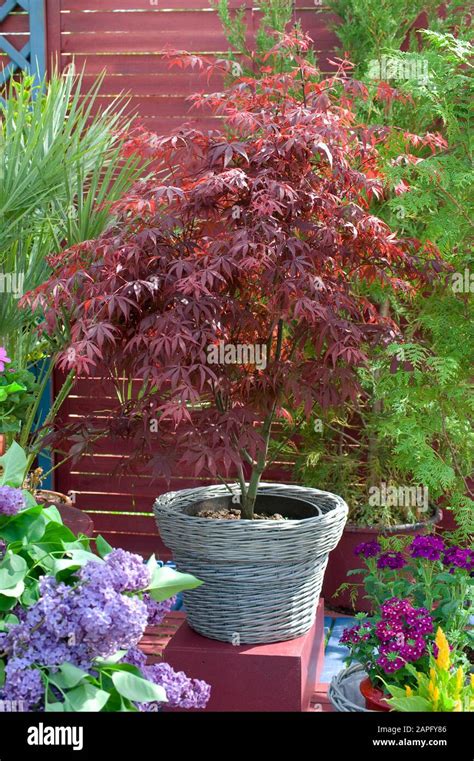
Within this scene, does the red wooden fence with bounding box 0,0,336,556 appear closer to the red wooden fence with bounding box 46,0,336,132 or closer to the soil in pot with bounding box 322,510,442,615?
the red wooden fence with bounding box 46,0,336,132

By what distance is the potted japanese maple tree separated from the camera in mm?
2211

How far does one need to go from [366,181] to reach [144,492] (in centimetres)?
209

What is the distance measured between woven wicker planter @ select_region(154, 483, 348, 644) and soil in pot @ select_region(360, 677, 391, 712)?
34 cm

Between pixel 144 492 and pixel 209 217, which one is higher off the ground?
pixel 209 217

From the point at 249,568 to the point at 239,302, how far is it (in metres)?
0.71

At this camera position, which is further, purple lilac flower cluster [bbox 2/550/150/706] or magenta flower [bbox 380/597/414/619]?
magenta flower [bbox 380/597/414/619]

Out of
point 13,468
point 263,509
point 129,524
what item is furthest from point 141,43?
point 13,468

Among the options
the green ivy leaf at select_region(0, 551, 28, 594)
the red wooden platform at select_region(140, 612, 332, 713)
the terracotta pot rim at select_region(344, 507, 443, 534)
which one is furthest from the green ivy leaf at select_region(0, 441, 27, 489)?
the terracotta pot rim at select_region(344, 507, 443, 534)

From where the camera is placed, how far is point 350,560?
3.38 meters

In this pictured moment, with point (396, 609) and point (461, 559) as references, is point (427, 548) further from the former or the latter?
point (396, 609)

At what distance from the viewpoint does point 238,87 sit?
2543 millimetres
